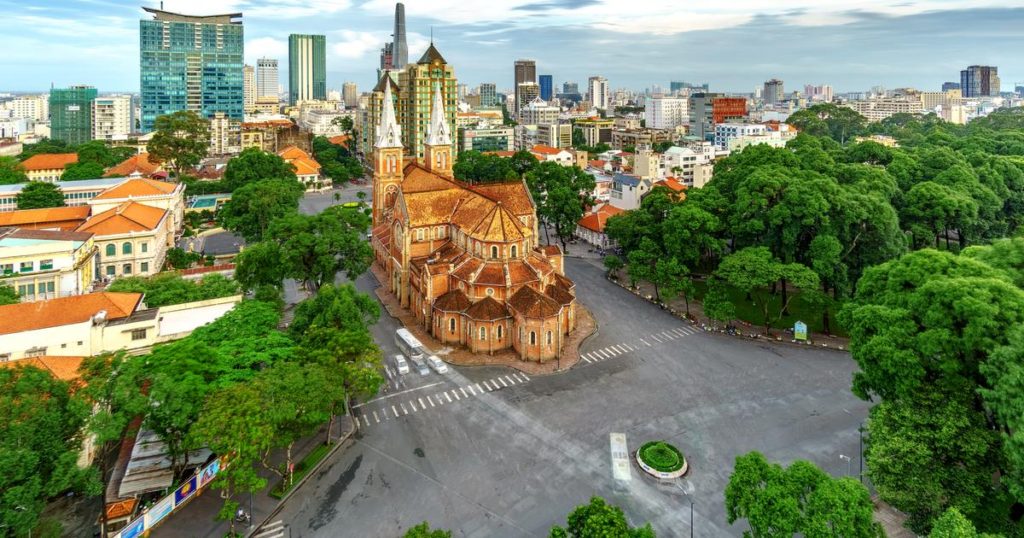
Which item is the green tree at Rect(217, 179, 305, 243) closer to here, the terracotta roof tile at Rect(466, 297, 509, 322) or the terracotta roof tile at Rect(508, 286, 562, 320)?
the terracotta roof tile at Rect(466, 297, 509, 322)

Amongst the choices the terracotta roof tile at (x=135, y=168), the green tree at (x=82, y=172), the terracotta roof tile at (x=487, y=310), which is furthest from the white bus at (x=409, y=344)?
the green tree at (x=82, y=172)

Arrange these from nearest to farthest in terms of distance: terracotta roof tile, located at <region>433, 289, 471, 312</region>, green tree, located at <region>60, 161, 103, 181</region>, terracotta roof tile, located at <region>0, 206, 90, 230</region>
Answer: terracotta roof tile, located at <region>433, 289, 471, 312</region> < terracotta roof tile, located at <region>0, 206, 90, 230</region> < green tree, located at <region>60, 161, 103, 181</region>

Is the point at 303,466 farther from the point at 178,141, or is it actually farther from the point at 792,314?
the point at 178,141

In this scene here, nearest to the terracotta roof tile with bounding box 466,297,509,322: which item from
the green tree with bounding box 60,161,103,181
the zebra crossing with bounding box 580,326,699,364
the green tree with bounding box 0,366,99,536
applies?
the zebra crossing with bounding box 580,326,699,364

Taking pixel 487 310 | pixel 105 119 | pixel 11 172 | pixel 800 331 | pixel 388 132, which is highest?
pixel 105 119

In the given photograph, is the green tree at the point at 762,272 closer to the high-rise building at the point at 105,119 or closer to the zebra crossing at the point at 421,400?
the zebra crossing at the point at 421,400

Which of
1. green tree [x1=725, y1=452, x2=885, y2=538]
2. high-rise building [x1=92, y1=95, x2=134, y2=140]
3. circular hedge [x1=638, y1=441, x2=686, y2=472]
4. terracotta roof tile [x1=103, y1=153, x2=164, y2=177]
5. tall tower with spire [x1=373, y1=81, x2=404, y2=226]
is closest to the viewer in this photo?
green tree [x1=725, y1=452, x2=885, y2=538]

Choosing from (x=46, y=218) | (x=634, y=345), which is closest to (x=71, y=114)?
(x=46, y=218)
